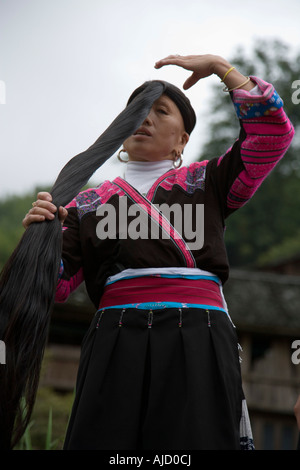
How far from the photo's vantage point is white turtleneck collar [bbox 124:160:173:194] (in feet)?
7.75

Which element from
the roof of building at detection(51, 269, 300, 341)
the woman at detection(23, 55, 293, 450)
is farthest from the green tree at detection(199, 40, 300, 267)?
the woman at detection(23, 55, 293, 450)

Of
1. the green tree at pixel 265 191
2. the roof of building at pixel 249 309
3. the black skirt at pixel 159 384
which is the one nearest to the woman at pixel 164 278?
the black skirt at pixel 159 384

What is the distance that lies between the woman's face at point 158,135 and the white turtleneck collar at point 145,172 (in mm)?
28

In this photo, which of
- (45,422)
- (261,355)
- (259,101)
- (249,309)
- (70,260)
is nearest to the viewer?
(259,101)

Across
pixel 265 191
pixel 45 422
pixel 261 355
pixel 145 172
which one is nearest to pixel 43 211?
pixel 145 172

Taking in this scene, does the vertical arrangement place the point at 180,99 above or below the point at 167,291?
above

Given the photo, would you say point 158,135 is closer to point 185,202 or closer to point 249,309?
point 185,202

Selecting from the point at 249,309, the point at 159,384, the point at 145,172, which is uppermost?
the point at 249,309

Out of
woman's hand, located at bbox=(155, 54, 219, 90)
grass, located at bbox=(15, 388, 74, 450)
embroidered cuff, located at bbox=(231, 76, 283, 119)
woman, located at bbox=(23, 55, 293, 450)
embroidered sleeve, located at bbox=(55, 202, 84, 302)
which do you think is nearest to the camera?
woman, located at bbox=(23, 55, 293, 450)

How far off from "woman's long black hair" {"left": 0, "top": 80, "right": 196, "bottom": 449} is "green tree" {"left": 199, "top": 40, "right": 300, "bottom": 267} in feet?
88.8

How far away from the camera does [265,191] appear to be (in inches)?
1211

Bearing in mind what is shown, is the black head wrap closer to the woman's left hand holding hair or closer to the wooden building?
the woman's left hand holding hair

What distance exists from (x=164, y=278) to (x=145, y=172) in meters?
0.54

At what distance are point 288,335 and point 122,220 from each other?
530 inches
